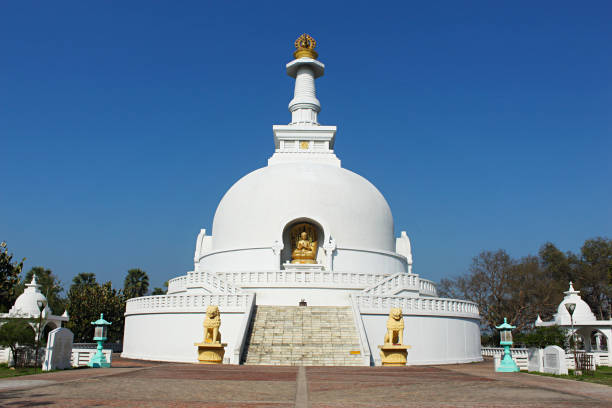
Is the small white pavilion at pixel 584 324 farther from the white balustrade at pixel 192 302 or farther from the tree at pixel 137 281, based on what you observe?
the tree at pixel 137 281

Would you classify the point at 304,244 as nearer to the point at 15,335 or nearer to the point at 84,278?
the point at 15,335

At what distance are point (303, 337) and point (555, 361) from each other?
859cm

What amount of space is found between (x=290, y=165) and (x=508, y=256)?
22565 mm

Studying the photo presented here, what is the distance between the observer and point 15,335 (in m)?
17.6

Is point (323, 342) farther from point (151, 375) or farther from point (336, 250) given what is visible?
point (336, 250)

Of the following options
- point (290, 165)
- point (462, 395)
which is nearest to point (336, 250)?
point (290, 165)

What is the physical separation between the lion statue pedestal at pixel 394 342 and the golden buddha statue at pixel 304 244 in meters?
11.2

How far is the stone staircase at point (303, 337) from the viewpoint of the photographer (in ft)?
55.7

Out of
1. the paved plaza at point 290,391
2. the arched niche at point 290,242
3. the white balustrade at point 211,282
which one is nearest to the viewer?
the paved plaza at point 290,391

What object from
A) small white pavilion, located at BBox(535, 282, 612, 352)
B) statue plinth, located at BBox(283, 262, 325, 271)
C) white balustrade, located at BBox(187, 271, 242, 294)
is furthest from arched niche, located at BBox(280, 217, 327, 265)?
small white pavilion, located at BBox(535, 282, 612, 352)

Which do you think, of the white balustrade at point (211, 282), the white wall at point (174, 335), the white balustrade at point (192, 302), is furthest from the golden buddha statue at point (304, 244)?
the white wall at point (174, 335)

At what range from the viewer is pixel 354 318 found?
19609 millimetres

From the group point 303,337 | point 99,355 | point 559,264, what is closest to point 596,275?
point 559,264

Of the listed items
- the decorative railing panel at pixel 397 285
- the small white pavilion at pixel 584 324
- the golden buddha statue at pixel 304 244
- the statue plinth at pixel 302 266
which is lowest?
the small white pavilion at pixel 584 324
